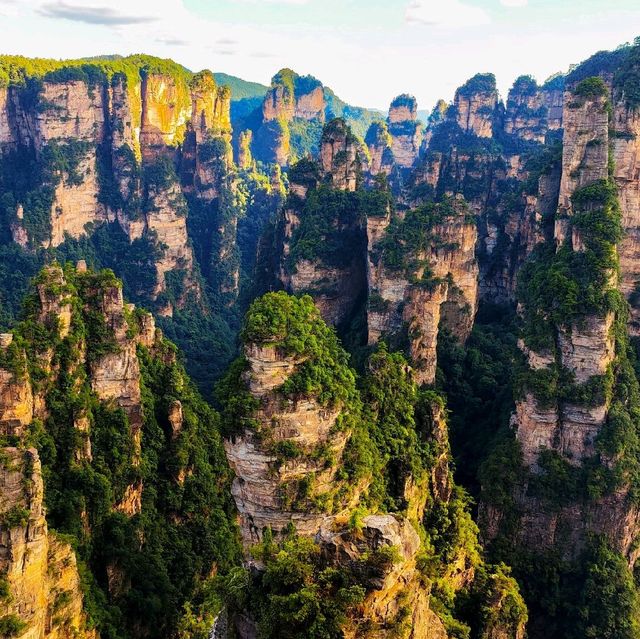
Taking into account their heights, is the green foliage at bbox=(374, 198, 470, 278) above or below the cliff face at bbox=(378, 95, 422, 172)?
Answer: below

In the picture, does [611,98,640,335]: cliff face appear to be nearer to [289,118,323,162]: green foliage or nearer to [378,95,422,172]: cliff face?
[378,95,422,172]: cliff face

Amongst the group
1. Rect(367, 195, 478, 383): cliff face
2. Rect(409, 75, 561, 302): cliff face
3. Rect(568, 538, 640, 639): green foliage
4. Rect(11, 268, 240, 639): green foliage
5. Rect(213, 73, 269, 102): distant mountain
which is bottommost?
Rect(568, 538, 640, 639): green foliage

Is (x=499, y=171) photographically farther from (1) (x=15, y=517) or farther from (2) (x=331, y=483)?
(1) (x=15, y=517)

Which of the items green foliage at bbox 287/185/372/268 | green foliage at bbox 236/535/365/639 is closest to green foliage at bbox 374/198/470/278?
green foliage at bbox 287/185/372/268

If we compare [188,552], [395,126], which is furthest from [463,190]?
[395,126]

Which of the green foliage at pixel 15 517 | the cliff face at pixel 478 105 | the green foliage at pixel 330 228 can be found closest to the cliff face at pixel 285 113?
the cliff face at pixel 478 105

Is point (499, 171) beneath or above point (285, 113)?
beneath

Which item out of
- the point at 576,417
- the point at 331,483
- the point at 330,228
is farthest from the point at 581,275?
the point at 330,228

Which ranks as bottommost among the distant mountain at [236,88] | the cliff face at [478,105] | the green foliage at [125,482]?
the green foliage at [125,482]

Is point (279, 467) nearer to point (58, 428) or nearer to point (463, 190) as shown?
point (58, 428)

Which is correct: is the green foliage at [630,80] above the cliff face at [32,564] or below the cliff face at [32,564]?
above

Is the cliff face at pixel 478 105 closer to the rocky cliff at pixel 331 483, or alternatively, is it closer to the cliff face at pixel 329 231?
the cliff face at pixel 329 231
